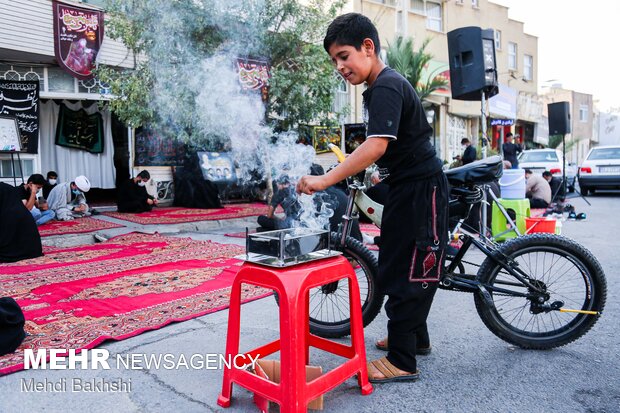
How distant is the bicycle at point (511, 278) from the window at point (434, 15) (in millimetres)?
18749

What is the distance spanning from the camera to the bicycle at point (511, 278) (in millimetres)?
2822

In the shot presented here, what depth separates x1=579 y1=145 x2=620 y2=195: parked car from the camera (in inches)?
543

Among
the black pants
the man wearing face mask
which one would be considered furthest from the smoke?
the black pants

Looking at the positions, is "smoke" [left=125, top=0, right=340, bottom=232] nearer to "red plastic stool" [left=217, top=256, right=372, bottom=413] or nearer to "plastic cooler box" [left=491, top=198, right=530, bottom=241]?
"plastic cooler box" [left=491, top=198, right=530, bottom=241]

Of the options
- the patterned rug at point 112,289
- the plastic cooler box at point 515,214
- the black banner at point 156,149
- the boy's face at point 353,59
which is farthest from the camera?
the black banner at point 156,149

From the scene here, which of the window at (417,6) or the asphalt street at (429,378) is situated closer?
the asphalt street at (429,378)

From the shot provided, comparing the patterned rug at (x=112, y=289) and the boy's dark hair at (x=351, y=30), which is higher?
the boy's dark hair at (x=351, y=30)

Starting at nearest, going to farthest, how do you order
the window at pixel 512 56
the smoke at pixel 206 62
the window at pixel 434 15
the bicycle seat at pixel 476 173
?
the bicycle seat at pixel 476 173, the smoke at pixel 206 62, the window at pixel 434 15, the window at pixel 512 56

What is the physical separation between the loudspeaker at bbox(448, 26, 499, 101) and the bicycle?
15.6ft

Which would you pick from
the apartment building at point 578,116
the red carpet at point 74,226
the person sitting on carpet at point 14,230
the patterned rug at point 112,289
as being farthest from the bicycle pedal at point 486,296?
the apartment building at point 578,116

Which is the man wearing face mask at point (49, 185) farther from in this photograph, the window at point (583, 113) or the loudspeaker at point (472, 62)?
the window at point (583, 113)

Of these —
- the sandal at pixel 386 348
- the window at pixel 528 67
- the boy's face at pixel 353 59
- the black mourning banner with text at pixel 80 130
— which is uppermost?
the window at pixel 528 67

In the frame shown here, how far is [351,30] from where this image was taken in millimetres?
2250

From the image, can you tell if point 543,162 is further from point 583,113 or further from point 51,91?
point 583,113
